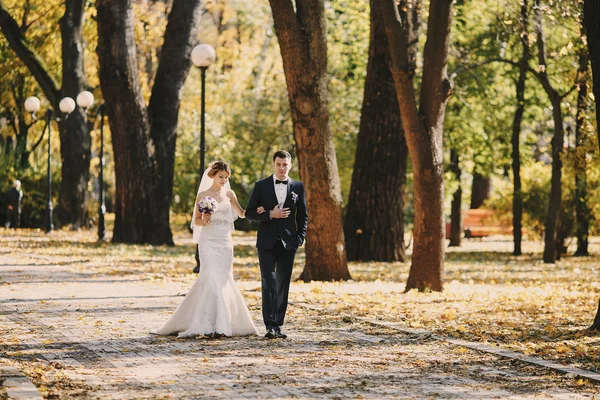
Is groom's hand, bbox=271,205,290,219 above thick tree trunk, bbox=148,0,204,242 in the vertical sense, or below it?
below

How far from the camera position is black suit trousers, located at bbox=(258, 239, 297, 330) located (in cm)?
1181

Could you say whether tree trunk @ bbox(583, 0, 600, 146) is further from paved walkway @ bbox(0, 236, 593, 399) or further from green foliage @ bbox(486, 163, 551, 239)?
green foliage @ bbox(486, 163, 551, 239)

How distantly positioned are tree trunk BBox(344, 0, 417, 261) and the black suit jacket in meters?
13.7

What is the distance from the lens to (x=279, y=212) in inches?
461

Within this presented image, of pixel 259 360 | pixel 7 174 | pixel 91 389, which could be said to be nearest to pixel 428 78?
pixel 259 360

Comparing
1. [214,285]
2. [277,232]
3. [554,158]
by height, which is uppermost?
[554,158]

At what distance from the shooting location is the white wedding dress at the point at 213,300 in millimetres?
11867

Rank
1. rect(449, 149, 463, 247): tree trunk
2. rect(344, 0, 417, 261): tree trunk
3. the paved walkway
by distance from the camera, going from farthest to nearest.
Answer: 1. rect(449, 149, 463, 247): tree trunk
2. rect(344, 0, 417, 261): tree trunk
3. the paved walkway

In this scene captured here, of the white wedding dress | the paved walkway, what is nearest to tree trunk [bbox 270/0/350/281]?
the paved walkway

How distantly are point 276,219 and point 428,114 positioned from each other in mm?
5572

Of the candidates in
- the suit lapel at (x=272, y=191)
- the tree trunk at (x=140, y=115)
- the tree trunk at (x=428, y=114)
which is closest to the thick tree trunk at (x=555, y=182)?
the tree trunk at (x=140, y=115)

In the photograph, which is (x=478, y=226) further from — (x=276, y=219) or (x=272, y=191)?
(x=276, y=219)

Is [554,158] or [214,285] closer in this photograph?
[214,285]

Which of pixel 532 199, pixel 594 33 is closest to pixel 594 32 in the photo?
pixel 594 33
